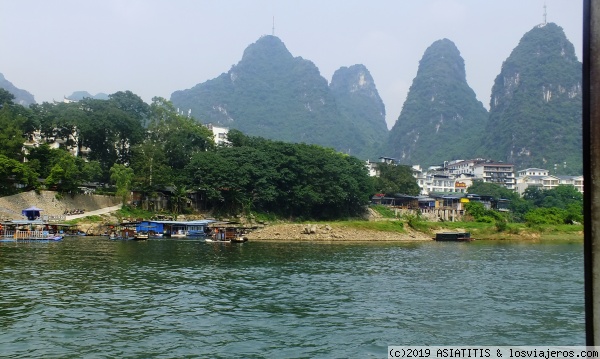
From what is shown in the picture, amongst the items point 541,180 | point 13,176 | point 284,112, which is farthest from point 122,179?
point 284,112

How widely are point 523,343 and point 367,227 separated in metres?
39.3

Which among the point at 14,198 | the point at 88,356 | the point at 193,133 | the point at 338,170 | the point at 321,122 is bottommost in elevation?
the point at 88,356

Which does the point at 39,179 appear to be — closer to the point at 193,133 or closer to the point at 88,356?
the point at 193,133

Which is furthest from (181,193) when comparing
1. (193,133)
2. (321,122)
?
(321,122)

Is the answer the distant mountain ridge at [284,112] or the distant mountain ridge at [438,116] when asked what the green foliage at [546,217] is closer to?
the distant mountain ridge at [438,116]

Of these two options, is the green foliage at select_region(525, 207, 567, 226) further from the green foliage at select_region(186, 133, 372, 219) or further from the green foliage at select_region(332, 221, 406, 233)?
the green foliage at select_region(186, 133, 372, 219)

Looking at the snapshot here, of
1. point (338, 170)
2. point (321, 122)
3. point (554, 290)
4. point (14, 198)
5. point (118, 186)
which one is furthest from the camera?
point (321, 122)

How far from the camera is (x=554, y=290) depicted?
65.5 feet

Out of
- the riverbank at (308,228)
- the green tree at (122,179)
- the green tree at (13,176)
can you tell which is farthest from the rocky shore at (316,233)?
the green tree at (13,176)

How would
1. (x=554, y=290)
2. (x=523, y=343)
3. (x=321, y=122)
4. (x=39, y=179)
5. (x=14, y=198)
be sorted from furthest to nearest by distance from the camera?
(x=321, y=122)
(x=39, y=179)
(x=14, y=198)
(x=554, y=290)
(x=523, y=343)

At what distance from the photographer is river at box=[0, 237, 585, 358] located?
11.7 m

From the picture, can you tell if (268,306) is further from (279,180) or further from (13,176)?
(279,180)

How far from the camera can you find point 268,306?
15.9 meters

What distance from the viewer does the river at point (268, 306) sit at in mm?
11664
